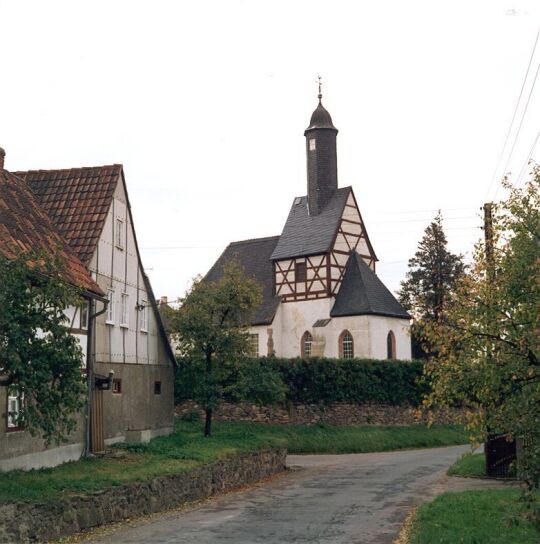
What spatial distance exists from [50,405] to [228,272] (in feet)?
55.4

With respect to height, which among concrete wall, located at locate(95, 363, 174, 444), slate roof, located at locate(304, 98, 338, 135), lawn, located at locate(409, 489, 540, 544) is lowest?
lawn, located at locate(409, 489, 540, 544)

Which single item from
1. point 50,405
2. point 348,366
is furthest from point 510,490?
point 348,366

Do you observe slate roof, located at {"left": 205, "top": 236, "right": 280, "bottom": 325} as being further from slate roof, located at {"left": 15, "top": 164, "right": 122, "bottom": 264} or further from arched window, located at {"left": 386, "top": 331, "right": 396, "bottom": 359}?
slate roof, located at {"left": 15, "top": 164, "right": 122, "bottom": 264}

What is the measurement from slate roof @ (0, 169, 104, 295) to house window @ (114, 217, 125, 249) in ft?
7.55

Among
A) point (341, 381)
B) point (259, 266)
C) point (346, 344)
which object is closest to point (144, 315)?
point (341, 381)

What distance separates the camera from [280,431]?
39250 mm

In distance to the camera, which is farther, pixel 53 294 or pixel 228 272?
pixel 228 272

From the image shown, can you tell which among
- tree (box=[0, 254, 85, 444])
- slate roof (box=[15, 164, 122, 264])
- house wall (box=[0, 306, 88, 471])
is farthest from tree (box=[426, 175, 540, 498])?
slate roof (box=[15, 164, 122, 264])

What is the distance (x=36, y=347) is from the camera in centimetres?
1543

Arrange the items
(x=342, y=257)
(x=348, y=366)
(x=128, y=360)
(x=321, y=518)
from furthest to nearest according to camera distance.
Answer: (x=342, y=257)
(x=348, y=366)
(x=128, y=360)
(x=321, y=518)

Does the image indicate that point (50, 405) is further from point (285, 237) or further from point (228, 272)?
point (285, 237)

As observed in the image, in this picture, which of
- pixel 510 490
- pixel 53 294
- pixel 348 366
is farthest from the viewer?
pixel 348 366

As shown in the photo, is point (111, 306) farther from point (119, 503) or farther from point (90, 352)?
point (119, 503)

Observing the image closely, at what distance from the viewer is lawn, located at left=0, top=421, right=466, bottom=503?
17.3 meters
